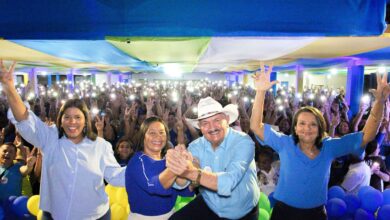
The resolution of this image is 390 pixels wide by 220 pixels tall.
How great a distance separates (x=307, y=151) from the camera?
262 centimetres

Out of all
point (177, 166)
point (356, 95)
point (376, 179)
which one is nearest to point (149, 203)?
point (177, 166)

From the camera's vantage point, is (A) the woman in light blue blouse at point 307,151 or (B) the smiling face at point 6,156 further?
(B) the smiling face at point 6,156

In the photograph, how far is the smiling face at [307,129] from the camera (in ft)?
8.50

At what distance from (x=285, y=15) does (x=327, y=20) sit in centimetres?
23

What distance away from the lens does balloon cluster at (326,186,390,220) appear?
10.8 ft

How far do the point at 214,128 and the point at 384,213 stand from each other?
2222mm

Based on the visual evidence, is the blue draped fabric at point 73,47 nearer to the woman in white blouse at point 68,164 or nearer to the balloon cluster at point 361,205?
the woman in white blouse at point 68,164

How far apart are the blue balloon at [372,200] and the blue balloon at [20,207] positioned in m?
3.56

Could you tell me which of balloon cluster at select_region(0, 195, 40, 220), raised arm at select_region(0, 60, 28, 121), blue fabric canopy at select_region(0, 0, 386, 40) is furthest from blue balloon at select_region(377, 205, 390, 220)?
balloon cluster at select_region(0, 195, 40, 220)

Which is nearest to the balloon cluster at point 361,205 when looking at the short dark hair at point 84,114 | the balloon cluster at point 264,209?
the balloon cluster at point 264,209

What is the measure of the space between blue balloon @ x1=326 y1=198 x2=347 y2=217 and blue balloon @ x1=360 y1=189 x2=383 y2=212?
0.26m

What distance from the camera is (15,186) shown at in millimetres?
3629

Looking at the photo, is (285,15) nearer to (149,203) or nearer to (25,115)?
(149,203)

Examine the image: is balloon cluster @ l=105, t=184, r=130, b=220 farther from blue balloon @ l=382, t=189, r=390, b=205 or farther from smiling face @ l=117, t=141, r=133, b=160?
blue balloon @ l=382, t=189, r=390, b=205
